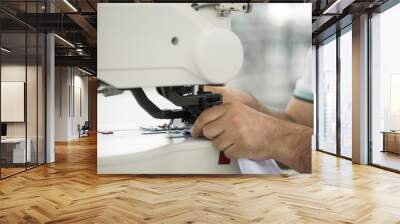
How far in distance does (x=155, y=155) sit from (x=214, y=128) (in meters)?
0.94

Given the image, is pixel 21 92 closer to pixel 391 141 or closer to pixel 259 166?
pixel 259 166

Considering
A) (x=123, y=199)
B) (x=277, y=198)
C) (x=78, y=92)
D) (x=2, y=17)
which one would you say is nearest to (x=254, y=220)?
(x=277, y=198)

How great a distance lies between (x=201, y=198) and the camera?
4.06 meters

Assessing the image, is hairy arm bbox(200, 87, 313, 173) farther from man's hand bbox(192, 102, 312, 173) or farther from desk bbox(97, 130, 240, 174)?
desk bbox(97, 130, 240, 174)

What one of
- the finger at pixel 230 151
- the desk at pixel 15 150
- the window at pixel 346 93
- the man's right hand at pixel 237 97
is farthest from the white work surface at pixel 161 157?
the window at pixel 346 93

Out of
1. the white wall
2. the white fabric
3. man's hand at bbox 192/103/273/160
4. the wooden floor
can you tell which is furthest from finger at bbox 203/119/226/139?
the white wall

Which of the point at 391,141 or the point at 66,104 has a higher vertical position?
the point at 66,104

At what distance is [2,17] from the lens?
5188 millimetres

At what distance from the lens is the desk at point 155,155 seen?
5.28m

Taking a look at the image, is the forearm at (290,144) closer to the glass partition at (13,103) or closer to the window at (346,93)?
the window at (346,93)

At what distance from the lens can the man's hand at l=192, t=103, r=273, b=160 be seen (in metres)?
5.24

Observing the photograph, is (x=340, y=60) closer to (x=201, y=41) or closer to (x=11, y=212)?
(x=201, y=41)

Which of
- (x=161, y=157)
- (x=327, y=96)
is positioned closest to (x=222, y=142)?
(x=161, y=157)

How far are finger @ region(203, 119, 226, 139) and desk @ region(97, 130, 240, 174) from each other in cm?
12
